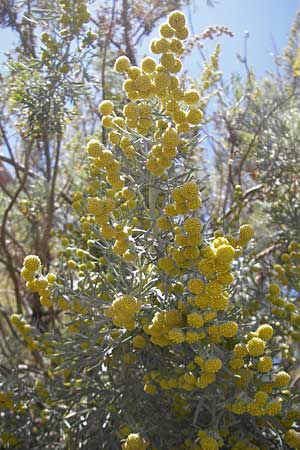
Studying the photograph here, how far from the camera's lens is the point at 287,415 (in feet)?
4.97

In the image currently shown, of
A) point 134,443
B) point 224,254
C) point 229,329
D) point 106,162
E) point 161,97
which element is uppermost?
point 161,97

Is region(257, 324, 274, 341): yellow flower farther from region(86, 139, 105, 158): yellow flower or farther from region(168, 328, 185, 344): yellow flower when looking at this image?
region(86, 139, 105, 158): yellow flower

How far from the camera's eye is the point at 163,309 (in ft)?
4.89

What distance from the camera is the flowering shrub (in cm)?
138

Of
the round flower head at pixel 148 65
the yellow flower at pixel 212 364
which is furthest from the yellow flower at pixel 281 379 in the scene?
the round flower head at pixel 148 65

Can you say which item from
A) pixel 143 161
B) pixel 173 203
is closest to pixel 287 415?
pixel 173 203

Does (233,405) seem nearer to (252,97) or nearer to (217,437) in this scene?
(217,437)

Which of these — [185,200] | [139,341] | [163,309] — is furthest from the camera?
[139,341]

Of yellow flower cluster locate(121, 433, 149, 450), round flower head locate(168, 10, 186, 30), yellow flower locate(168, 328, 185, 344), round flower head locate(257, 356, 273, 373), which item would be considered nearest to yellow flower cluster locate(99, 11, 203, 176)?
round flower head locate(168, 10, 186, 30)

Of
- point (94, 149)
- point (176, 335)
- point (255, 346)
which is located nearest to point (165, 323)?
point (176, 335)

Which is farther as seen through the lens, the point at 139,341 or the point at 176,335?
the point at 139,341

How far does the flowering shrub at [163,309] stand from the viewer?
1378 mm

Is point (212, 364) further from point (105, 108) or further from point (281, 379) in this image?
point (105, 108)

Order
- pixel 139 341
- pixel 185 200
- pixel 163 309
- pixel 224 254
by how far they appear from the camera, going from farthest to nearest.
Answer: pixel 139 341
pixel 163 309
pixel 185 200
pixel 224 254
